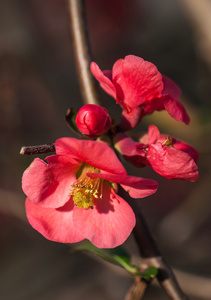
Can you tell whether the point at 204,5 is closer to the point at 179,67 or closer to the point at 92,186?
the point at 92,186

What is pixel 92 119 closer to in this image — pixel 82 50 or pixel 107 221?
pixel 107 221

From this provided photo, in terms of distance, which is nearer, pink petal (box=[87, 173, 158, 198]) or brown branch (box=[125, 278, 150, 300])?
pink petal (box=[87, 173, 158, 198])

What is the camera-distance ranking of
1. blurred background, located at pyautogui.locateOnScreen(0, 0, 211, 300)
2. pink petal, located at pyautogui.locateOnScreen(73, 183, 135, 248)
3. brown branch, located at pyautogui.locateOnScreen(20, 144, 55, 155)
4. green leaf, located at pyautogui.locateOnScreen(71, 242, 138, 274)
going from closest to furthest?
brown branch, located at pyautogui.locateOnScreen(20, 144, 55, 155), pink petal, located at pyautogui.locateOnScreen(73, 183, 135, 248), green leaf, located at pyautogui.locateOnScreen(71, 242, 138, 274), blurred background, located at pyautogui.locateOnScreen(0, 0, 211, 300)

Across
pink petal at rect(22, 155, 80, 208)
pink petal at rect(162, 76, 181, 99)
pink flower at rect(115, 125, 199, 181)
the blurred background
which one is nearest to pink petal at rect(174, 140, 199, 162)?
pink flower at rect(115, 125, 199, 181)

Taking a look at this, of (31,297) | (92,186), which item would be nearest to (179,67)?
(31,297)

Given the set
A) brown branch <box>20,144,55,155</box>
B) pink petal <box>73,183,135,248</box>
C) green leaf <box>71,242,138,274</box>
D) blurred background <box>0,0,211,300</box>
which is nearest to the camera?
brown branch <box>20,144,55,155</box>

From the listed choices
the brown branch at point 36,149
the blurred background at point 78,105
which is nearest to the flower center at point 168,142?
the brown branch at point 36,149

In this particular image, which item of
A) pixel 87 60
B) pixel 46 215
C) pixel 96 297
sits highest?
pixel 87 60

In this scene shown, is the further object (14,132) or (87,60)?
(14,132)

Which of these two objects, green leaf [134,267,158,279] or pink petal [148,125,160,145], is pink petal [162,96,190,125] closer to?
pink petal [148,125,160,145]

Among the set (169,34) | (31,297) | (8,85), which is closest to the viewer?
(8,85)
